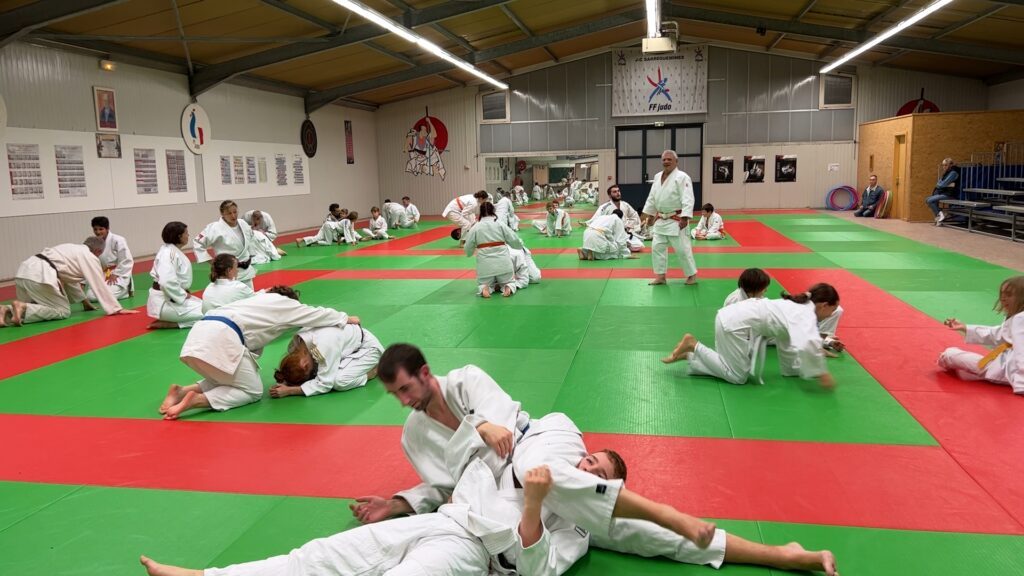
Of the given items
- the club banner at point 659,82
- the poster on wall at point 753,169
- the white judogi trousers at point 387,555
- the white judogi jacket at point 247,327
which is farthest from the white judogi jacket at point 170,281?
the poster on wall at point 753,169

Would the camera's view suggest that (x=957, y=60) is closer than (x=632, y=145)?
Yes

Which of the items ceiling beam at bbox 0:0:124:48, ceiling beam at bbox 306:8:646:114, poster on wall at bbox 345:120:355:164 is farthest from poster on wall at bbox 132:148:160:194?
poster on wall at bbox 345:120:355:164

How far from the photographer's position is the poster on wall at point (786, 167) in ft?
79.0

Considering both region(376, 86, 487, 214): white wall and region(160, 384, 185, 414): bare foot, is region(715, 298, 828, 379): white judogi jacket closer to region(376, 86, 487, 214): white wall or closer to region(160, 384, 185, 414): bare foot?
region(160, 384, 185, 414): bare foot

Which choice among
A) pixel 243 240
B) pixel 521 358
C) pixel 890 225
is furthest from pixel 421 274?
pixel 890 225

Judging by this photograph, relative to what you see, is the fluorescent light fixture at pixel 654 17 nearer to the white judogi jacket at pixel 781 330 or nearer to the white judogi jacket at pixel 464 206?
the white judogi jacket at pixel 464 206

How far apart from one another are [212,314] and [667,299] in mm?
5493

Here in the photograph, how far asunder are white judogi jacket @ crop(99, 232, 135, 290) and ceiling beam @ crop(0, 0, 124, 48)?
10.6 ft

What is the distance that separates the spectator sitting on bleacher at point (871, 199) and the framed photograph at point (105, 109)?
19131mm

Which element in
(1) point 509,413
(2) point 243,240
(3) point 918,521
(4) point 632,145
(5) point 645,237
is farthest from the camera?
(4) point 632,145

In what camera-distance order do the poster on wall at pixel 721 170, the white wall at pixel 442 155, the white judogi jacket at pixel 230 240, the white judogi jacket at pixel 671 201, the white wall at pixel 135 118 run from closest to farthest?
the white judogi jacket at pixel 671 201 → the white judogi jacket at pixel 230 240 → the white wall at pixel 135 118 → the poster on wall at pixel 721 170 → the white wall at pixel 442 155

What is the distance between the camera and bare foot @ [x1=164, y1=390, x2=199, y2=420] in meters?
5.07

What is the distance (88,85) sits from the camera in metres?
12.8

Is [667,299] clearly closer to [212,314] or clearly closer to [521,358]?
[521,358]
